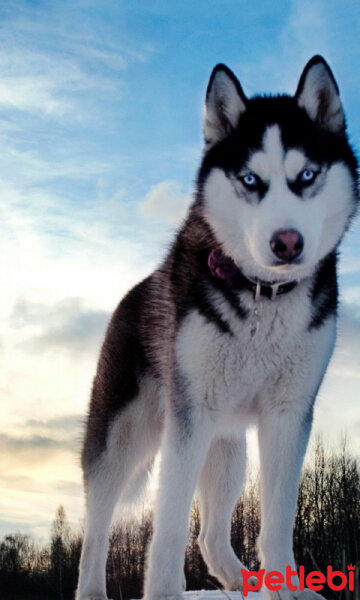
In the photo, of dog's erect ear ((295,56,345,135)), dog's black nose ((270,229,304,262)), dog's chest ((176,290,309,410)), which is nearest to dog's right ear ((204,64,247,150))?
dog's erect ear ((295,56,345,135))

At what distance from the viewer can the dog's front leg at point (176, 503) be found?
4809 mm

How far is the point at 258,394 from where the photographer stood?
16.6ft

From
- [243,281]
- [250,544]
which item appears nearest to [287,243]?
[243,281]

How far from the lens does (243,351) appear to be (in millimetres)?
4855

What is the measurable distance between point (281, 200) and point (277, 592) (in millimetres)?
2711

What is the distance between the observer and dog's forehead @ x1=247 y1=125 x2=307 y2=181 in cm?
454

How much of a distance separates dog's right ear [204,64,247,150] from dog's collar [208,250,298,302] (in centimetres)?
88

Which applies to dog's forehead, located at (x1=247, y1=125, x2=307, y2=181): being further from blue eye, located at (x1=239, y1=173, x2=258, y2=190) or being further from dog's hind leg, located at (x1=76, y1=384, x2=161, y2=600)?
dog's hind leg, located at (x1=76, y1=384, x2=161, y2=600)

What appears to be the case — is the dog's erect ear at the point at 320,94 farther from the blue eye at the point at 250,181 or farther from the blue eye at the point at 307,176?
the blue eye at the point at 250,181

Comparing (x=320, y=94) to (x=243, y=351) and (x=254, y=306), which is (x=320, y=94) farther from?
(x=243, y=351)

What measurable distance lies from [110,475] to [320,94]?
12.0 feet

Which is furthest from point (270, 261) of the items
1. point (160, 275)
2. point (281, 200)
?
point (160, 275)

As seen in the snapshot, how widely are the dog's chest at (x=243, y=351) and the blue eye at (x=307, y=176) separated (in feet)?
2.88

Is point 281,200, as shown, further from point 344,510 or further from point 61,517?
point 61,517
